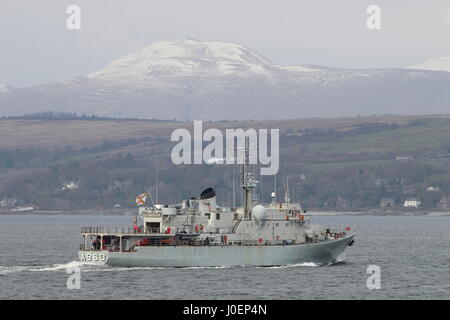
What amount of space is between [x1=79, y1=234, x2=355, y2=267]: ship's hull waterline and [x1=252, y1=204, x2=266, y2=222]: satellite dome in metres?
2.59

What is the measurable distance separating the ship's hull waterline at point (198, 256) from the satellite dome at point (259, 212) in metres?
2.59

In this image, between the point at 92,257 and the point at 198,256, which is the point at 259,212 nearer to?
the point at 198,256

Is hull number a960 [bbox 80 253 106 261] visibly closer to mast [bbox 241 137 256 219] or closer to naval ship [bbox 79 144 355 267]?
naval ship [bbox 79 144 355 267]

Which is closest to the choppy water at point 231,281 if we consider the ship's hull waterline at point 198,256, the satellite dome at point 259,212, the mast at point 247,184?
the ship's hull waterline at point 198,256

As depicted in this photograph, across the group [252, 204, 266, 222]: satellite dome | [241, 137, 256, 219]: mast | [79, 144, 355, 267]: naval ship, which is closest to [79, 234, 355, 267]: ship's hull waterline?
[79, 144, 355, 267]: naval ship

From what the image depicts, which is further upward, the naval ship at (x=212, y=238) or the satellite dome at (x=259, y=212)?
the satellite dome at (x=259, y=212)

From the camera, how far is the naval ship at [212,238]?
3457 inches

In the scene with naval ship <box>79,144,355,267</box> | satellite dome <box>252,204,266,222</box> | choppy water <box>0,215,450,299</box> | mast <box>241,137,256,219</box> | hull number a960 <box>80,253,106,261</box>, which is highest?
Result: mast <box>241,137,256,219</box>

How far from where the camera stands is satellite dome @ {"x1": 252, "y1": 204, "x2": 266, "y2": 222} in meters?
89.7

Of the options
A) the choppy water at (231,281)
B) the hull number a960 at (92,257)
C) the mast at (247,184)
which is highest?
the mast at (247,184)

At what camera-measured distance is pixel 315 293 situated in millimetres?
76812

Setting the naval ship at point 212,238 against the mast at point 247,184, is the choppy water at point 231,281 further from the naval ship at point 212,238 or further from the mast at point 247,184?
the mast at point 247,184
